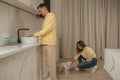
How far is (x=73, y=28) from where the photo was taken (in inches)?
253

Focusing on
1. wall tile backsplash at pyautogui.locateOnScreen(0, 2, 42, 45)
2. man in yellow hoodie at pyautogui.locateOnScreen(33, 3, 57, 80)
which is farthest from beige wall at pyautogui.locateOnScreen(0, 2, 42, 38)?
man in yellow hoodie at pyautogui.locateOnScreen(33, 3, 57, 80)

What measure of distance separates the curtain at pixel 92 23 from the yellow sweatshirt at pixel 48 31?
3193 mm

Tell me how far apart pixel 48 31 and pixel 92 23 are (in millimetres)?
3465

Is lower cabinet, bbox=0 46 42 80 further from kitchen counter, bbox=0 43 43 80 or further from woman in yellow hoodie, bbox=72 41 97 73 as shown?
woman in yellow hoodie, bbox=72 41 97 73

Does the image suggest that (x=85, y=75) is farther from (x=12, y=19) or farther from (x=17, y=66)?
(x=17, y=66)

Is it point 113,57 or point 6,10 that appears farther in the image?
point 113,57

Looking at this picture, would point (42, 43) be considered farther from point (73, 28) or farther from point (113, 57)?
point (73, 28)

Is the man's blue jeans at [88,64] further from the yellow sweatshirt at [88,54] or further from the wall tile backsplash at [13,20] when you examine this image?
the wall tile backsplash at [13,20]

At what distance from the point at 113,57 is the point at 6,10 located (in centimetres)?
215

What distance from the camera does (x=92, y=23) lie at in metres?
6.36

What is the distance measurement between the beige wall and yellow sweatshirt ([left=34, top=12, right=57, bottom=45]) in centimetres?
36

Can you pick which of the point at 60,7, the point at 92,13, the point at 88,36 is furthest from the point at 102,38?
the point at 60,7

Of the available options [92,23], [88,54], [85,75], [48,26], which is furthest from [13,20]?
[92,23]

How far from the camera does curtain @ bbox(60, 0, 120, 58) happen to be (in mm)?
6348
